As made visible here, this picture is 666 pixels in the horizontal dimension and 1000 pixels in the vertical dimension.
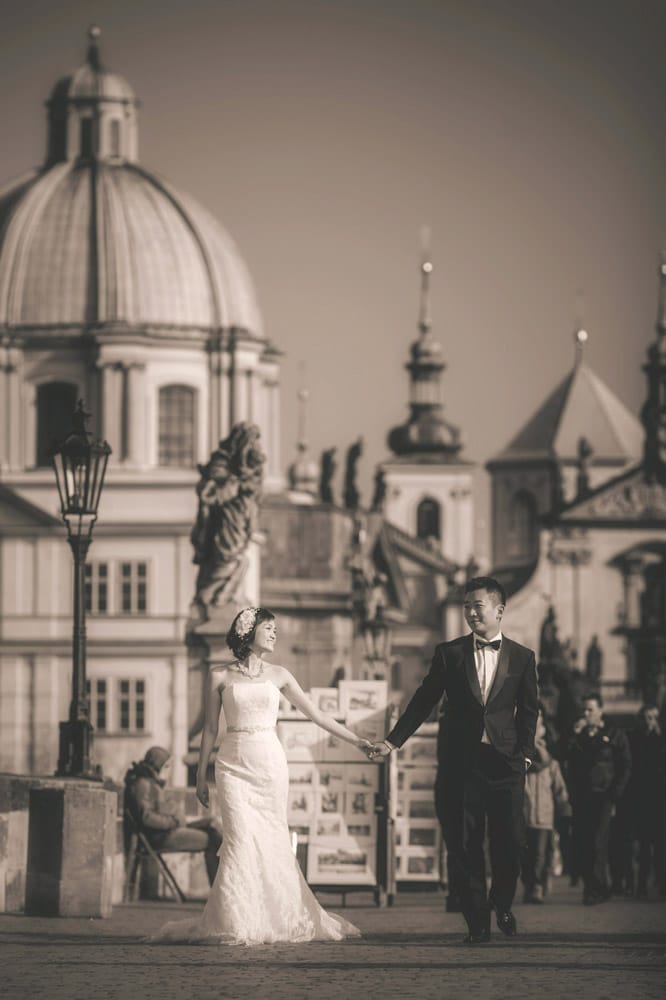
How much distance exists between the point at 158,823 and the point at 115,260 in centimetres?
5931

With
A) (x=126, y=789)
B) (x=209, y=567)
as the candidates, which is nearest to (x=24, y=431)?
(x=209, y=567)

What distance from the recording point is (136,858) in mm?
21578

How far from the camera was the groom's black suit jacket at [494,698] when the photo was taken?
15430 mm

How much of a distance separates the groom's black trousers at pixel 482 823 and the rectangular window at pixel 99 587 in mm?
59557

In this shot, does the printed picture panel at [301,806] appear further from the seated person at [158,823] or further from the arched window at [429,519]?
the arched window at [429,519]

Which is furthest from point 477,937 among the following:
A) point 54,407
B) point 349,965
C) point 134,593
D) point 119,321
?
point 54,407

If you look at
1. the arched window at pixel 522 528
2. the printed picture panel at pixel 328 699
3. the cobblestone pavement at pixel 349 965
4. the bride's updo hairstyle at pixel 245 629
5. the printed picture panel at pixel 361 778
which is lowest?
the cobblestone pavement at pixel 349 965

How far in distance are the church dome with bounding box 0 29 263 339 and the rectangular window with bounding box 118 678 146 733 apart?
10342mm

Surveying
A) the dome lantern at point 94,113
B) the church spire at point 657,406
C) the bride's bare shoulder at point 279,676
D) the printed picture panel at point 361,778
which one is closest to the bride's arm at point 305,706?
the bride's bare shoulder at point 279,676

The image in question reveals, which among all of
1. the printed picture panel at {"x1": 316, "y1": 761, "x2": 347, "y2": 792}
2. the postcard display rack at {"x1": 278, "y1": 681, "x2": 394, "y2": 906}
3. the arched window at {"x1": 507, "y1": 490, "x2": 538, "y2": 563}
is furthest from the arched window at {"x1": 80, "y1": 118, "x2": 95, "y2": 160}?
the arched window at {"x1": 507, "y1": 490, "x2": 538, "y2": 563}

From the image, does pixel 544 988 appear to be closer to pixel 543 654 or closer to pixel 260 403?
pixel 543 654

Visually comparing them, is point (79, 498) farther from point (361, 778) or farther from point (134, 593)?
point (134, 593)

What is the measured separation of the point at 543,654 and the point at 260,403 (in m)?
15.6

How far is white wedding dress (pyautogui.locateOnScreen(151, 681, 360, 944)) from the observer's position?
15.9m
